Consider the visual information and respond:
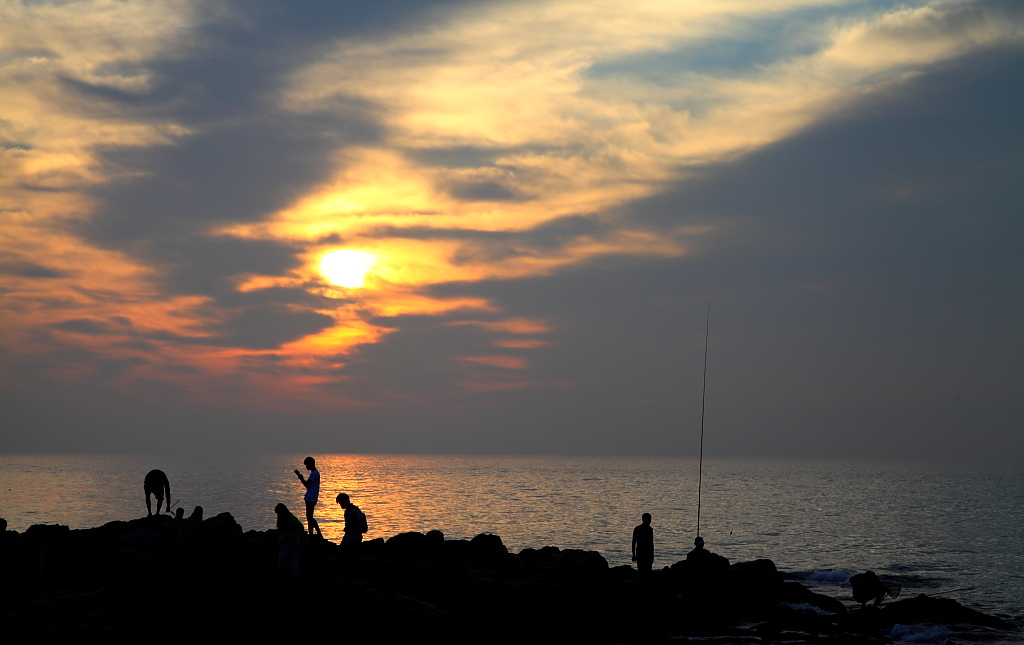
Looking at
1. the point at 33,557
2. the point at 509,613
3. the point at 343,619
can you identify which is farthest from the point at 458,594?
the point at 33,557

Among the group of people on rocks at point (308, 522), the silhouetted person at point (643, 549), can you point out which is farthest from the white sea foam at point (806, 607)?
the group of people on rocks at point (308, 522)

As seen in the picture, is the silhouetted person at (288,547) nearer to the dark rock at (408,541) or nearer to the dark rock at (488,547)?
the dark rock at (408,541)

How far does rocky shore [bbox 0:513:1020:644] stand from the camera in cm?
1599

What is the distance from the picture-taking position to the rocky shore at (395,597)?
15992 millimetres

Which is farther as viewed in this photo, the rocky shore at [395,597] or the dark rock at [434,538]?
the dark rock at [434,538]

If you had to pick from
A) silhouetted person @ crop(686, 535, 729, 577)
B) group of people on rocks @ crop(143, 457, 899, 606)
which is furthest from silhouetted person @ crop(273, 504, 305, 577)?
silhouetted person @ crop(686, 535, 729, 577)

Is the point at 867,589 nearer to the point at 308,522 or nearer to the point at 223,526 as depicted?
the point at 308,522

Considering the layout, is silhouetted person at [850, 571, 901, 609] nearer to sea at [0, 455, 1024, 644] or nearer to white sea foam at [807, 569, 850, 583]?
sea at [0, 455, 1024, 644]

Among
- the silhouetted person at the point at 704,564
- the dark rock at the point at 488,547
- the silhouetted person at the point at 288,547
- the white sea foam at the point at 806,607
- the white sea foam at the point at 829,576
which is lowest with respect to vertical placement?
the white sea foam at the point at 829,576

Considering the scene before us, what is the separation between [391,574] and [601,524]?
40.0 m

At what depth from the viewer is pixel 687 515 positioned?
6769 centimetres

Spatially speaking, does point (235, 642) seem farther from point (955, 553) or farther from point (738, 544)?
point (955, 553)

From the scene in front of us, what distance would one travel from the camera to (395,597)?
54.2ft

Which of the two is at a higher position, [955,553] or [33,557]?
[33,557]
